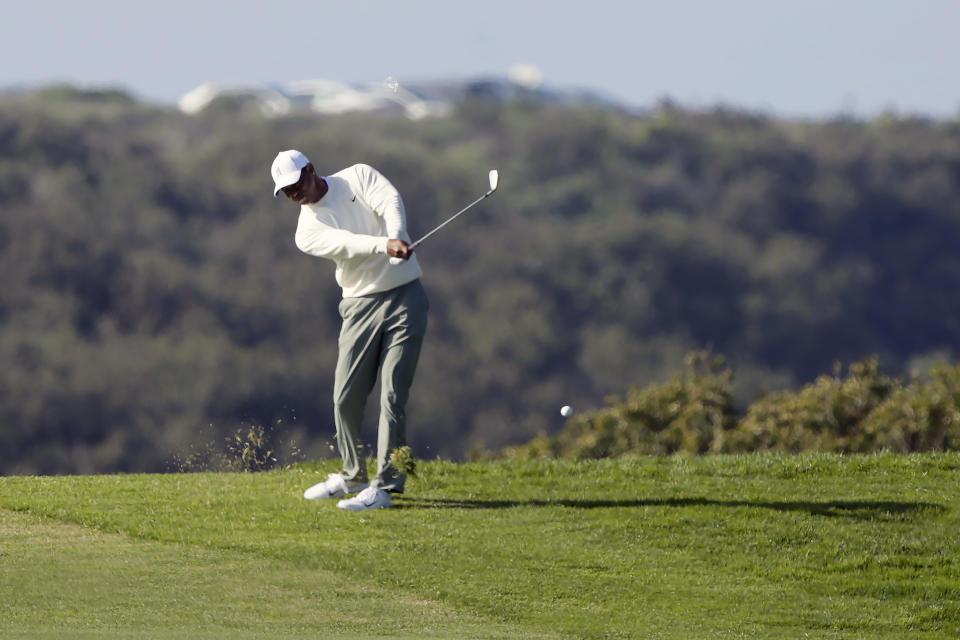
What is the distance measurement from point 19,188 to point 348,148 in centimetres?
2377

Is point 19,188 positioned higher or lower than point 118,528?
higher

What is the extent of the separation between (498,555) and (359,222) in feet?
7.90

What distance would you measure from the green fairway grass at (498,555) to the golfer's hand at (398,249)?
1785mm

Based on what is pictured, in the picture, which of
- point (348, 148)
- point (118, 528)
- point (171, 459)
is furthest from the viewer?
point (348, 148)

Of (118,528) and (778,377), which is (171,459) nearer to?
(118,528)

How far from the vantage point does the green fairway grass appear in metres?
8.81

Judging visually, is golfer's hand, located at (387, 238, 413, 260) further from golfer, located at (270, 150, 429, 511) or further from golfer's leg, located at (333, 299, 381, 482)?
golfer's leg, located at (333, 299, 381, 482)

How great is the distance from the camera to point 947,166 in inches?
4961

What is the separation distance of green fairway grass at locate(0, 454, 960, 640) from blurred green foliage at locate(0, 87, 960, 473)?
2402 inches

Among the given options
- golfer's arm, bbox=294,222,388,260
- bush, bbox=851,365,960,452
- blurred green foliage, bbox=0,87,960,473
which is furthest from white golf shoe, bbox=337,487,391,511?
blurred green foliage, bbox=0,87,960,473

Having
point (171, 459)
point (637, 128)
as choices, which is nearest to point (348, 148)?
point (637, 128)

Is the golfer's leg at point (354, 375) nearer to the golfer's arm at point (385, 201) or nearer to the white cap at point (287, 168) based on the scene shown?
the golfer's arm at point (385, 201)

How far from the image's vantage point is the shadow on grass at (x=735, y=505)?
11445mm

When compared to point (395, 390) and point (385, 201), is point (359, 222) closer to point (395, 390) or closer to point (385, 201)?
point (385, 201)
